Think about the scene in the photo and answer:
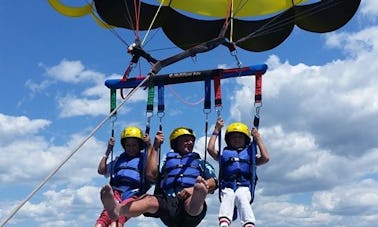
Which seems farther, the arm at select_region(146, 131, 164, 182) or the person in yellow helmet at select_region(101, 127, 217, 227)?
the arm at select_region(146, 131, 164, 182)

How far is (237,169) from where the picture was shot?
8.24 meters

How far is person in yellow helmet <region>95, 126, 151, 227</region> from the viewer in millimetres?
8074

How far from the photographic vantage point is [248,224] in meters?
7.77

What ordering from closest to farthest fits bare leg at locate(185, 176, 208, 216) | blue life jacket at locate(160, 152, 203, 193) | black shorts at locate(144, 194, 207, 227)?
bare leg at locate(185, 176, 208, 216), black shorts at locate(144, 194, 207, 227), blue life jacket at locate(160, 152, 203, 193)

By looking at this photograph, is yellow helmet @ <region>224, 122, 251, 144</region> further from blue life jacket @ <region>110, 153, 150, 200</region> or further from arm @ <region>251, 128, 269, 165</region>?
blue life jacket @ <region>110, 153, 150, 200</region>

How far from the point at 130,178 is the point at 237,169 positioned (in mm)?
1491

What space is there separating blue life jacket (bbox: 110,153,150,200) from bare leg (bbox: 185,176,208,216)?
83 cm

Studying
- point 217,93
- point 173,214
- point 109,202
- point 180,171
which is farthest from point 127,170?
point 217,93

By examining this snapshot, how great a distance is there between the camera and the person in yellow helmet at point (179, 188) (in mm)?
7383

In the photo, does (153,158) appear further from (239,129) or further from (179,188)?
(239,129)

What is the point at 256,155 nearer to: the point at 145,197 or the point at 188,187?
the point at 188,187

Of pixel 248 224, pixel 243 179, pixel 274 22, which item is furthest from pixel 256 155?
pixel 274 22

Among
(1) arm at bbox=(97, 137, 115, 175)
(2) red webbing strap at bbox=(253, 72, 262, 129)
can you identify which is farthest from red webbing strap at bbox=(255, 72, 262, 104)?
(1) arm at bbox=(97, 137, 115, 175)

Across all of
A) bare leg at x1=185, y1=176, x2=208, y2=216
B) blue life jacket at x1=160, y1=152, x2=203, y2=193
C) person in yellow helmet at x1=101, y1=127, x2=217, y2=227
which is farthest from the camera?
blue life jacket at x1=160, y1=152, x2=203, y2=193
